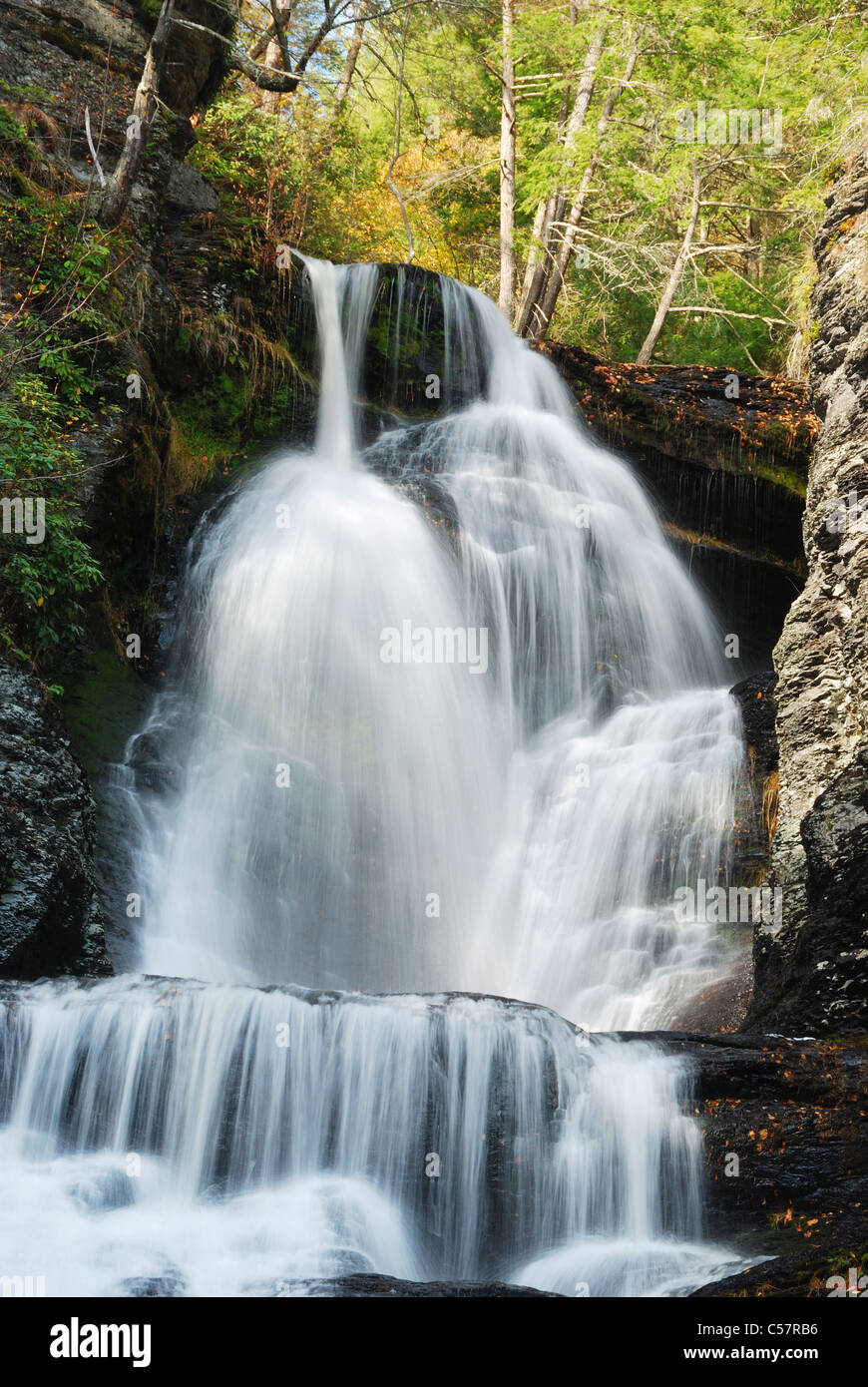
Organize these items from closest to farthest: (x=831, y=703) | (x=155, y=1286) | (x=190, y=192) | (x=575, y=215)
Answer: (x=155, y=1286) → (x=831, y=703) → (x=190, y=192) → (x=575, y=215)

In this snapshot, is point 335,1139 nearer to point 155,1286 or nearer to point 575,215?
point 155,1286

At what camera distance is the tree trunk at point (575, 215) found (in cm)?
1783

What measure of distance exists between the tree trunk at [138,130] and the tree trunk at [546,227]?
29.3 feet

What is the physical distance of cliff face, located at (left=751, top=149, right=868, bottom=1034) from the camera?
6094 mm

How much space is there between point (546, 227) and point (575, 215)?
74cm

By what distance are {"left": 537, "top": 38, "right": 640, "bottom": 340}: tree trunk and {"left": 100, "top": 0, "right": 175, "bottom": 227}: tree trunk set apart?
355 inches

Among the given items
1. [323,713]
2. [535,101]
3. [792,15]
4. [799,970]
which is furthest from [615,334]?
[799,970]

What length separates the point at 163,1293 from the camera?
4.39 meters

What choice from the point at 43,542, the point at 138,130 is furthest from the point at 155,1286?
the point at 138,130

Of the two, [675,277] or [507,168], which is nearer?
[675,277]

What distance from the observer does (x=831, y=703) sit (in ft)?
23.7

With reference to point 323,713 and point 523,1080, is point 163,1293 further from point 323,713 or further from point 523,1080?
point 323,713

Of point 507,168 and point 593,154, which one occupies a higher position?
point 507,168

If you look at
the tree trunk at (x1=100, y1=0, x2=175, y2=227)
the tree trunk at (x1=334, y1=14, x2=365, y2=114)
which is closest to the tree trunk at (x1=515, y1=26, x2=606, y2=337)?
the tree trunk at (x1=334, y1=14, x2=365, y2=114)
